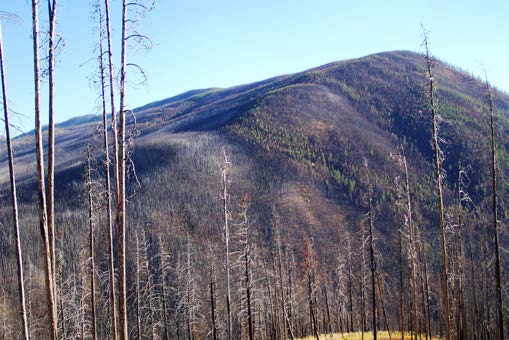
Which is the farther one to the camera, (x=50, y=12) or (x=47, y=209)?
(x=47, y=209)

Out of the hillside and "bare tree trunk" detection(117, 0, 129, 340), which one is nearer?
"bare tree trunk" detection(117, 0, 129, 340)

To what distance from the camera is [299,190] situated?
158 meters

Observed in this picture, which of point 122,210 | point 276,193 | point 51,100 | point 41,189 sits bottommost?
point 276,193

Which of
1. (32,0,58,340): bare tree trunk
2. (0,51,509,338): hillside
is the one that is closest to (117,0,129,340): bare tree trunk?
(32,0,58,340): bare tree trunk

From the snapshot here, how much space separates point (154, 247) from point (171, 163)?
217ft

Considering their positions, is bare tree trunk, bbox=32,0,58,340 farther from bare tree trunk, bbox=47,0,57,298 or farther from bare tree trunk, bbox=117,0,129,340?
bare tree trunk, bbox=117,0,129,340

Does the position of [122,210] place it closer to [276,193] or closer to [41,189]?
[41,189]

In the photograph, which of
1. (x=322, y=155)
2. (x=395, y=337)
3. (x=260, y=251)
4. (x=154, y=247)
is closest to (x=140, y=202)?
(x=154, y=247)

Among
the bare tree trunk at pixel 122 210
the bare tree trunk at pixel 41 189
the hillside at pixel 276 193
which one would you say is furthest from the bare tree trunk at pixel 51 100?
the hillside at pixel 276 193

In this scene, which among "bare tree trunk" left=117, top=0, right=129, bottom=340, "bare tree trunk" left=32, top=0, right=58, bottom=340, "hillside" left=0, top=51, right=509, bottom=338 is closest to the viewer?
"bare tree trunk" left=32, top=0, right=58, bottom=340

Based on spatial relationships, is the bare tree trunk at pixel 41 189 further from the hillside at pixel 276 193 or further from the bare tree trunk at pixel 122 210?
the hillside at pixel 276 193

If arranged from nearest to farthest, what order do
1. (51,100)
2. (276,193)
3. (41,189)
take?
(41,189)
(51,100)
(276,193)

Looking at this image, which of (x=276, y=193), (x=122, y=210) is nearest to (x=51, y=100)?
(x=122, y=210)

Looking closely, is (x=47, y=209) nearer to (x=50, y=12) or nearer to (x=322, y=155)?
(x=50, y=12)
